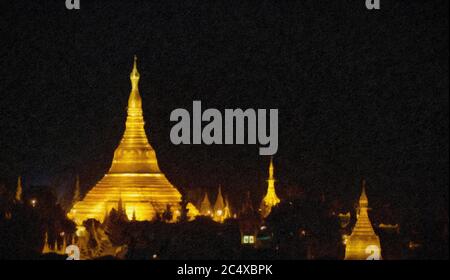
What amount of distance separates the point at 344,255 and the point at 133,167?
630 cm

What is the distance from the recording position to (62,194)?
5462cm

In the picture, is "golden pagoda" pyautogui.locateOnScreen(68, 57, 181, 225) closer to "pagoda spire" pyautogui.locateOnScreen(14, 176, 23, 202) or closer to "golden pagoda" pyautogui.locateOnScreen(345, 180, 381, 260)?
"pagoda spire" pyautogui.locateOnScreen(14, 176, 23, 202)

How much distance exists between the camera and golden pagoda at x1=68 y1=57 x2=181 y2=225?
178 ft

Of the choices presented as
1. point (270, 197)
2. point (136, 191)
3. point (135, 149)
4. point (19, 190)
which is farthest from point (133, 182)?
point (19, 190)

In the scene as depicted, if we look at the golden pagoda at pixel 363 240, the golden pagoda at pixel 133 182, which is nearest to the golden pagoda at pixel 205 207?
the golden pagoda at pixel 133 182

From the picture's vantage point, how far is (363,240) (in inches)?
1977

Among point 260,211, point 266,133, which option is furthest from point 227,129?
point 260,211

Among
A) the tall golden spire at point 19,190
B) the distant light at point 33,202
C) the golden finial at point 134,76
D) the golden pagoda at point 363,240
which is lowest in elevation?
the golden pagoda at point 363,240

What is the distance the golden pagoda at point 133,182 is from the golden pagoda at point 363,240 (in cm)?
424

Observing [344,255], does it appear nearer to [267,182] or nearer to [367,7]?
[367,7]

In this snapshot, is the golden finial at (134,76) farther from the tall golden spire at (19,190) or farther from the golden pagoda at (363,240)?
the golden pagoda at (363,240)

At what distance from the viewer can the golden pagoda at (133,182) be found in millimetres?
54250

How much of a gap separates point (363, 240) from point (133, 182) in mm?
5829
